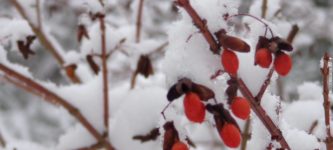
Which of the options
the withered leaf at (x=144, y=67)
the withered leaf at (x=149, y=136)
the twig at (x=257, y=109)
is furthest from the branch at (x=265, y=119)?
the withered leaf at (x=144, y=67)

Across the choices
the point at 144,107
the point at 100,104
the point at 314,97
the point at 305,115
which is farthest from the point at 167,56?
the point at 314,97

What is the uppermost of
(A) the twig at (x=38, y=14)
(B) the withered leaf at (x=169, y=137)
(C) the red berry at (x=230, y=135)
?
(A) the twig at (x=38, y=14)

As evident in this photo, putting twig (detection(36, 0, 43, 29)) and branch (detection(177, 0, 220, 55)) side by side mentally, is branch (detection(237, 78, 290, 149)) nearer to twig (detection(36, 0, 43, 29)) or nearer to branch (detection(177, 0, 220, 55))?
branch (detection(177, 0, 220, 55))

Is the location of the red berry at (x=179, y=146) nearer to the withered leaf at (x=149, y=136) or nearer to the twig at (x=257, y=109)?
the twig at (x=257, y=109)

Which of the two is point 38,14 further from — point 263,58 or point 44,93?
point 263,58

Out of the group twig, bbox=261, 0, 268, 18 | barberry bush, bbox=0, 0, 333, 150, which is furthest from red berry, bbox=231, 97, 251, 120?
twig, bbox=261, 0, 268, 18

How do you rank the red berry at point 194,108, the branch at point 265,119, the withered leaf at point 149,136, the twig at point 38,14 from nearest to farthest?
the red berry at point 194,108
the branch at point 265,119
the withered leaf at point 149,136
the twig at point 38,14

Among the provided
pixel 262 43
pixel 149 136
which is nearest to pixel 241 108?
pixel 262 43

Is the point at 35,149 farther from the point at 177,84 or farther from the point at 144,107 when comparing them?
the point at 177,84
